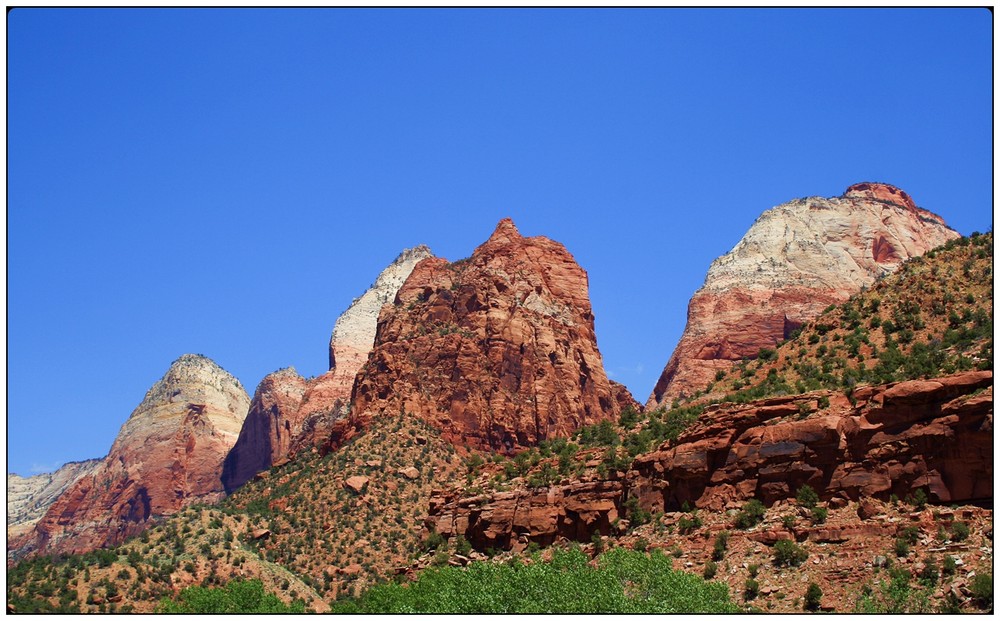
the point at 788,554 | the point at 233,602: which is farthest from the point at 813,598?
the point at 233,602

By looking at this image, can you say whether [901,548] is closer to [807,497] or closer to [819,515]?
[819,515]

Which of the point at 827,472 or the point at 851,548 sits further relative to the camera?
the point at 827,472

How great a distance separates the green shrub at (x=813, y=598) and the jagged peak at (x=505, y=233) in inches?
3688

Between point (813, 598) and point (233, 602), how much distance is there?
109 ft

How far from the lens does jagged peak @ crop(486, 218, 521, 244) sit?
472 feet

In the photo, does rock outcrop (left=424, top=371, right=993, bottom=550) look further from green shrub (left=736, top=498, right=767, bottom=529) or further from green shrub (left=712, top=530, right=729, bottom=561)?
green shrub (left=712, top=530, right=729, bottom=561)

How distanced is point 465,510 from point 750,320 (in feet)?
293

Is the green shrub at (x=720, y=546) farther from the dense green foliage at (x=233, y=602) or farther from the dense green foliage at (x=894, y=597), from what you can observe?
the dense green foliage at (x=233, y=602)

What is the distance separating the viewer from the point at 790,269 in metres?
163

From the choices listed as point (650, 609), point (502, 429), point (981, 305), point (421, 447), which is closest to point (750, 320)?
point (502, 429)

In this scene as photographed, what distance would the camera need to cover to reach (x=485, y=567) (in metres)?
62.0

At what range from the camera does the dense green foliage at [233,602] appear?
7106 cm

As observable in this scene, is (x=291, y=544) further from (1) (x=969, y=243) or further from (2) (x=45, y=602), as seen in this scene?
(1) (x=969, y=243)

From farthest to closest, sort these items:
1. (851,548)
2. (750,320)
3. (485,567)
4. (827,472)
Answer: (750,320), (485,567), (827,472), (851,548)
